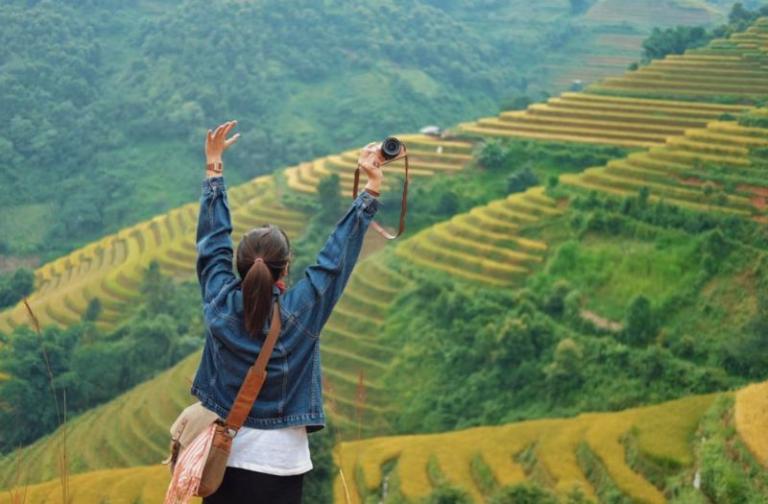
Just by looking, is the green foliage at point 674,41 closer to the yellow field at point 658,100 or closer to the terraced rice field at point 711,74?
the yellow field at point 658,100

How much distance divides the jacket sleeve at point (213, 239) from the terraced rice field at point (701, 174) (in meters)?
13.9

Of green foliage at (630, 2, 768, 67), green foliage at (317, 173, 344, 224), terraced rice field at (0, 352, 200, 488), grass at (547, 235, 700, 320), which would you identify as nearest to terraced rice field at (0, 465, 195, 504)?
terraced rice field at (0, 352, 200, 488)

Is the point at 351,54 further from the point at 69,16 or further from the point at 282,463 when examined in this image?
the point at 282,463

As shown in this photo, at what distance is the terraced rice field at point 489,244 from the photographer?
1630 centimetres

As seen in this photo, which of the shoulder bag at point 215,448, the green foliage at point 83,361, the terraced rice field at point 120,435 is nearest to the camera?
the shoulder bag at point 215,448

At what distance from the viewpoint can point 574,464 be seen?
10.6 meters

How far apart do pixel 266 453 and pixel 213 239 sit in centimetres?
50

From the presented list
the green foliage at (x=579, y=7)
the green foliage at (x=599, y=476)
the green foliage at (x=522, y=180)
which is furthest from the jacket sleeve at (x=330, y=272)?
the green foliage at (x=579, y=7)

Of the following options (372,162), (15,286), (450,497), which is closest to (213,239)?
(372,162)

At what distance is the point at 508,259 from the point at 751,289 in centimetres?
440

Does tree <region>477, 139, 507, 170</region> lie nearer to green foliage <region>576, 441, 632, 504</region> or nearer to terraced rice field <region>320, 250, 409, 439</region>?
terraced rice field <region>320, 250, 409, 439</region>

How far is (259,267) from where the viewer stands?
1.89 m

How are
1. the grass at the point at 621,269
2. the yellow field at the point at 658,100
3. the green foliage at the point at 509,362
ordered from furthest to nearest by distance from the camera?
the yellow field at the point at 658,100
the grass at the point at 621,269
the green foliage at the point at 509,362

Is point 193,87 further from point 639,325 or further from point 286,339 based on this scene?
point 286,339
